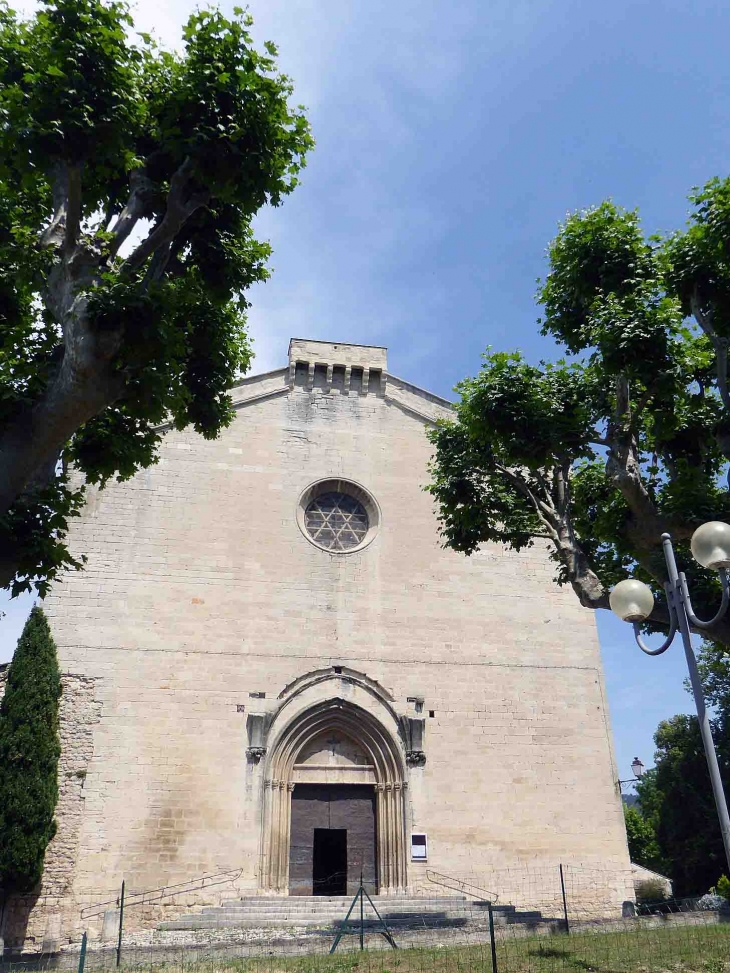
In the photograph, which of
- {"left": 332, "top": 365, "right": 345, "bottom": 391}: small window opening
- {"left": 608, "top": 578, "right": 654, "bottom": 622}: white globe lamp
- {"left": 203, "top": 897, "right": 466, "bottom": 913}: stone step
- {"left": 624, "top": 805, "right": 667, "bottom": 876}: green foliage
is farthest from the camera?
{"left": 624, "top": 805, "right": 667, "bottom": 876}: green foliage

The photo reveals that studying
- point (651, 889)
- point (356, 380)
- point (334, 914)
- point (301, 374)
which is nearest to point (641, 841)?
point (651, 889)

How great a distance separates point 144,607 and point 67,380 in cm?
824

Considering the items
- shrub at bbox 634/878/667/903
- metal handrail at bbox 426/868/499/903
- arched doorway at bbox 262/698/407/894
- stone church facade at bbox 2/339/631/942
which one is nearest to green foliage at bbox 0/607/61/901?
stone church facade at bbox 2/339/631/942

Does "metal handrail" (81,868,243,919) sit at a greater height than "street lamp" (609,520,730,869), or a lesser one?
lesser

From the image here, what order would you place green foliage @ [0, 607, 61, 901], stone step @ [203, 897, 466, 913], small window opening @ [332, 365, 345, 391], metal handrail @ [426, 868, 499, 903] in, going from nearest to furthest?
green foliage @ [0, 607, 61, 901], stone step @ [203, 897, 466, 913], metal handrail @ [426, 868, 499, 903], small window opening @ [332, 365, 345, 391]

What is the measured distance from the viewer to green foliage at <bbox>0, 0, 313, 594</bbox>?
850 centimetres

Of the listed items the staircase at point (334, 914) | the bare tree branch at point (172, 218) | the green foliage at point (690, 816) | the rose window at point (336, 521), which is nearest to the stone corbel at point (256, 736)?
the staircase at point (334, 914)

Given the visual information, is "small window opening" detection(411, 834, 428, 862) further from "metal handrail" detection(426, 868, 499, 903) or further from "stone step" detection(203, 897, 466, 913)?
"stone step" detection(203, 897, 466, 913)

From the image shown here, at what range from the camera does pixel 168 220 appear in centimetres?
930

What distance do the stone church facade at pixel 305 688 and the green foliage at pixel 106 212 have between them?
629cm

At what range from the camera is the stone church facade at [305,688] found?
14.4 metres

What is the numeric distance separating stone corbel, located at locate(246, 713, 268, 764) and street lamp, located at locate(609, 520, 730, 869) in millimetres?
9580

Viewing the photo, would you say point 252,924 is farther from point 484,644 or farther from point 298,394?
point 298,394

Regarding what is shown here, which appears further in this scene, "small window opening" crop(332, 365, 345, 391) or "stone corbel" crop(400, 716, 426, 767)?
"small window opening" crop(332, 365, 345, 391)
